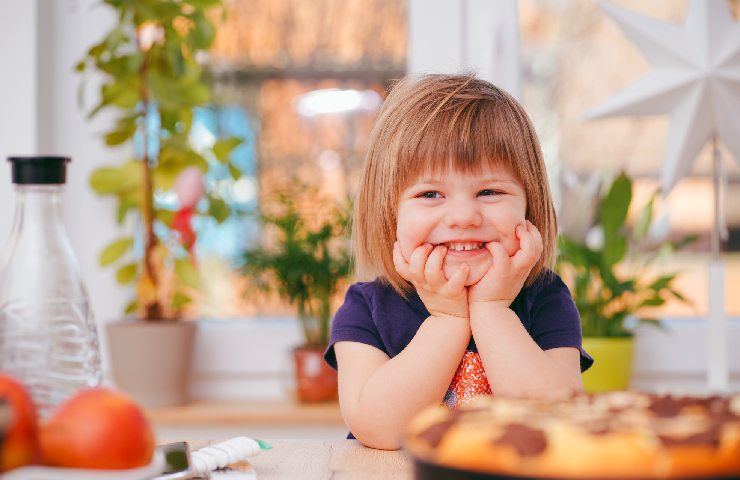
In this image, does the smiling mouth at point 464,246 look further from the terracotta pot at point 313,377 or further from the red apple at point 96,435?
the terracotta pot at point 313,377

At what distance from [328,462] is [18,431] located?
344 mm

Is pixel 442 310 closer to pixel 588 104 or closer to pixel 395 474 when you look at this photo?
pixel 395 474

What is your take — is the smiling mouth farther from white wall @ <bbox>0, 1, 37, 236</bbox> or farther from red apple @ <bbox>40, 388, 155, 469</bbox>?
white wall @ <bbox>0, 1, 37, 236</bbox>

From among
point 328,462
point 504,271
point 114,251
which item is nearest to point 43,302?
point 328,462

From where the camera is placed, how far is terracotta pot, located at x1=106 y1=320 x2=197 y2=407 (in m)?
1.79

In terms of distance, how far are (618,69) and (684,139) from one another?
0.47 meters

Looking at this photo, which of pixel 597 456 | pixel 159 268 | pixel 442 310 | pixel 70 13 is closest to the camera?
pixel 597 456

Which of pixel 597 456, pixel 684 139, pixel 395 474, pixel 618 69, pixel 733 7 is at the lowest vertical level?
pixel 395 474

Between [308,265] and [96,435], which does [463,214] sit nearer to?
[96,435]

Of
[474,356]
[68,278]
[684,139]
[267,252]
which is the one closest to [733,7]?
[684,139]

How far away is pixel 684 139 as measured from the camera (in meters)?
1.67

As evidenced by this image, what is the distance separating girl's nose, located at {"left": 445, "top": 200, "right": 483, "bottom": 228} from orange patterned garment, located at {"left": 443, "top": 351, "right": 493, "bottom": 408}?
0.17 meters

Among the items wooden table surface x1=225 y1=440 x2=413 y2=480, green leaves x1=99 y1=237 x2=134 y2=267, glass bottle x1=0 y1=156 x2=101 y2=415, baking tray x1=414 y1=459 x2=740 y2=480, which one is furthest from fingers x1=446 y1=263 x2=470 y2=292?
green leaves x1=99 y1=237 x2=134 y2=267

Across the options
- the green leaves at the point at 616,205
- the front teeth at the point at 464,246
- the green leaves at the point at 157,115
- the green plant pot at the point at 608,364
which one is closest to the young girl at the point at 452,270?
the front teeth at the point at 464,246
